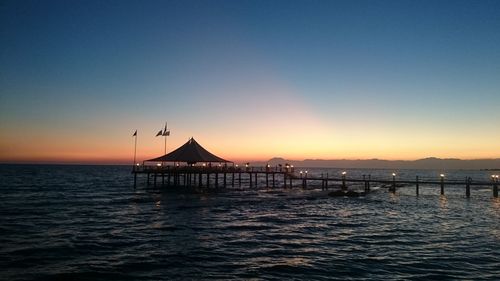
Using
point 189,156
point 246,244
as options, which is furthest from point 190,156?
point 246,244

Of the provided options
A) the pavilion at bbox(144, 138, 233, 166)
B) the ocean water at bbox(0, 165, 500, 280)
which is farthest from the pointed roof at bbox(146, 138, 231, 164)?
the ocean water at bbox(0, 165, 500, 280)

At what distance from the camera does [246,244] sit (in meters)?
22.0

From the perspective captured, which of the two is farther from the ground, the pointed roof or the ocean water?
the pointed roof

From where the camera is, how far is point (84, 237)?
23.5 m

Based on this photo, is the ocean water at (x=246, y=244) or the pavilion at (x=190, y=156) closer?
the ocean water at (x=246, y=244)

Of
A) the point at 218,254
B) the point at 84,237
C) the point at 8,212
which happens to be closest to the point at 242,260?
the point at 218,254

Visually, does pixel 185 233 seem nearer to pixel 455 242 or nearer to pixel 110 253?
pixel 110 253

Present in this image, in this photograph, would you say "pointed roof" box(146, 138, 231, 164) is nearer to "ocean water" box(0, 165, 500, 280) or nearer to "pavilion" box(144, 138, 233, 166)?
"pavilion" box(144, 138, 233, 166)

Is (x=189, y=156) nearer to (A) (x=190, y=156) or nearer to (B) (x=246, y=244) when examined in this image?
(A) (x=190, y=156)

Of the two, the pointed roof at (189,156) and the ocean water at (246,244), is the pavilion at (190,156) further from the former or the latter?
the ocean water at (246,244)

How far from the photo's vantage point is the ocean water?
16.2m

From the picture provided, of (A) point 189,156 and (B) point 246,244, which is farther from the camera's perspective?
(A) point 189,156

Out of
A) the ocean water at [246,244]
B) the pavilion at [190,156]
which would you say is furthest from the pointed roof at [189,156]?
the ocean water at [246,244]

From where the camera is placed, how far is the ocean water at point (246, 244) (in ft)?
53.3
